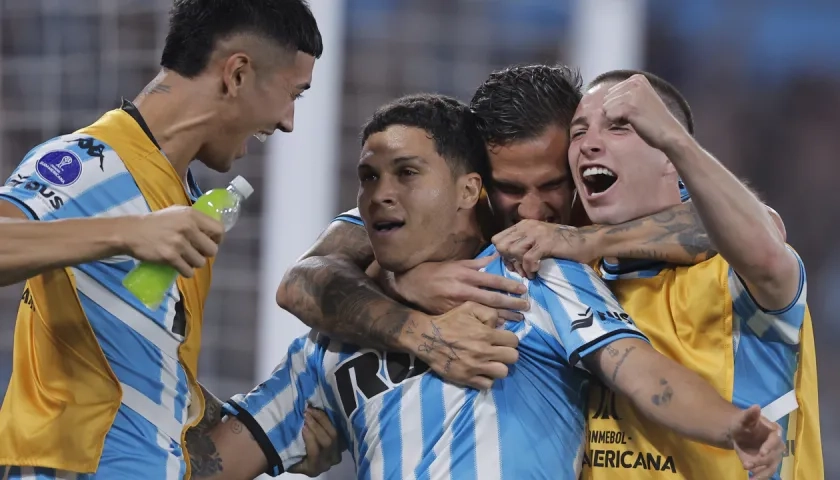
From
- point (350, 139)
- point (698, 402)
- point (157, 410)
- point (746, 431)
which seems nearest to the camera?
point (746, 431)

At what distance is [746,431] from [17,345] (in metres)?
1.38

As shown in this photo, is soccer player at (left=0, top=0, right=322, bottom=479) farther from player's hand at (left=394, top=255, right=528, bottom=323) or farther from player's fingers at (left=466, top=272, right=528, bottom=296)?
player's fingers at (left=466, top=272, right=528, bottom=296)

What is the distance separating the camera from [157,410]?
223 cm

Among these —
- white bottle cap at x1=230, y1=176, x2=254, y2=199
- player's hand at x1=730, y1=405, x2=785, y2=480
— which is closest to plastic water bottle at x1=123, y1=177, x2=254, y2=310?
white bottle cap at x1=230, y1=176, x2=254, y2=199

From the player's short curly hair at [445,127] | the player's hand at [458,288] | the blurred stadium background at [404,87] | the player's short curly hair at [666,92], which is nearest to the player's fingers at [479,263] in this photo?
the player's hand at [458,288]

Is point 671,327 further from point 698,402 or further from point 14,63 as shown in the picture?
point 14,63

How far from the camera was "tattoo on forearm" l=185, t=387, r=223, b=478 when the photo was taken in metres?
2.51

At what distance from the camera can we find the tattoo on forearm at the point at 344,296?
7.75 ft

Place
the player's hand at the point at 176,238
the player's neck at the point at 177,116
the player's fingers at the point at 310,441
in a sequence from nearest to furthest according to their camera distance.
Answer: the player's hand at the point at 176,238 → the player's neck at the point at 177,116 → the player's fingers at the point at 310,441

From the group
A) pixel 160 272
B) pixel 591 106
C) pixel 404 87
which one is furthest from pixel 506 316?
pixel 404 87

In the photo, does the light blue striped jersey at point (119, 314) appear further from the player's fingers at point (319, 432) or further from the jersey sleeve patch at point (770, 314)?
the jersey sleeve patch at point (770, 314)

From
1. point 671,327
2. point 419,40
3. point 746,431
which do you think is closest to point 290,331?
point 419,40

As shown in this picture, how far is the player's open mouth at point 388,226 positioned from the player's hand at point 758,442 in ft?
2.92

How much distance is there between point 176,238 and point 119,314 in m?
0.46
